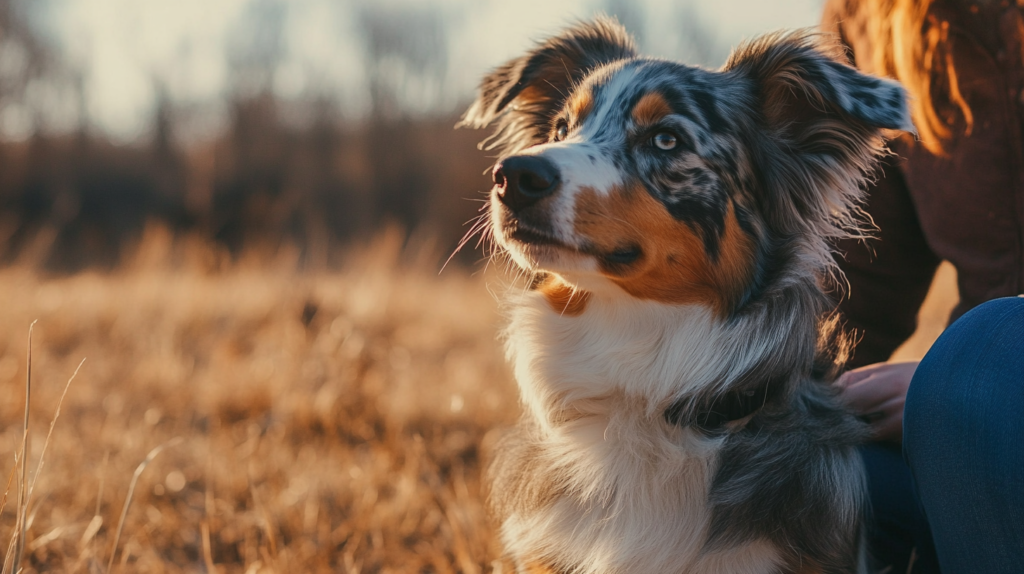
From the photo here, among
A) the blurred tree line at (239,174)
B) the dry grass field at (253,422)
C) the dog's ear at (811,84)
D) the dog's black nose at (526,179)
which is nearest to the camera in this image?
the dog's black nose at (526,179)

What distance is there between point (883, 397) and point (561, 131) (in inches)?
56.5

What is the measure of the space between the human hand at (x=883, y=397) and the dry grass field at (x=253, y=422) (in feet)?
4.31

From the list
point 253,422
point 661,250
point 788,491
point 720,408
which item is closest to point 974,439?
point 788,491

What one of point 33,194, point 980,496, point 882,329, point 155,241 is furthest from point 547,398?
point 33,194

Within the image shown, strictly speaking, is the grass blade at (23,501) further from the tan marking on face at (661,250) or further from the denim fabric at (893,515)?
the denim fabric at (893,515)

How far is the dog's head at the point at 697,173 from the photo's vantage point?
7.13 ft

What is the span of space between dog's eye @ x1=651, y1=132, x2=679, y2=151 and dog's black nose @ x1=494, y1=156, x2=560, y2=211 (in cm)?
49

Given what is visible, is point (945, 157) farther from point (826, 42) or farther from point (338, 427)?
point (338, 427)

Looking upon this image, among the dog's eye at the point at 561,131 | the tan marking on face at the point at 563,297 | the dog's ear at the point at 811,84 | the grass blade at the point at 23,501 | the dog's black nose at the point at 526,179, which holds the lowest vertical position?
the grass blade at the point at 23,501

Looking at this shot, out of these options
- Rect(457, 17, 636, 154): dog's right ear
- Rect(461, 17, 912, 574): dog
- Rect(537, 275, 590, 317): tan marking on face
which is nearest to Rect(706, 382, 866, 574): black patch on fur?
Rect(461, 17, 912, 574): dog

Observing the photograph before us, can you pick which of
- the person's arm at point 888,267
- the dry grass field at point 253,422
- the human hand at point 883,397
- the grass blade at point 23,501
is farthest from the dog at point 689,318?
the grass blade at point 23,501

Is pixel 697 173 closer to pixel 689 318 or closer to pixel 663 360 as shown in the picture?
pixel 689 318

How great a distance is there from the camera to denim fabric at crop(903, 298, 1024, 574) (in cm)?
172

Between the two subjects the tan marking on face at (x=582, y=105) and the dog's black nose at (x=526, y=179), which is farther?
the tan marking on face at (x=582, y=105)
